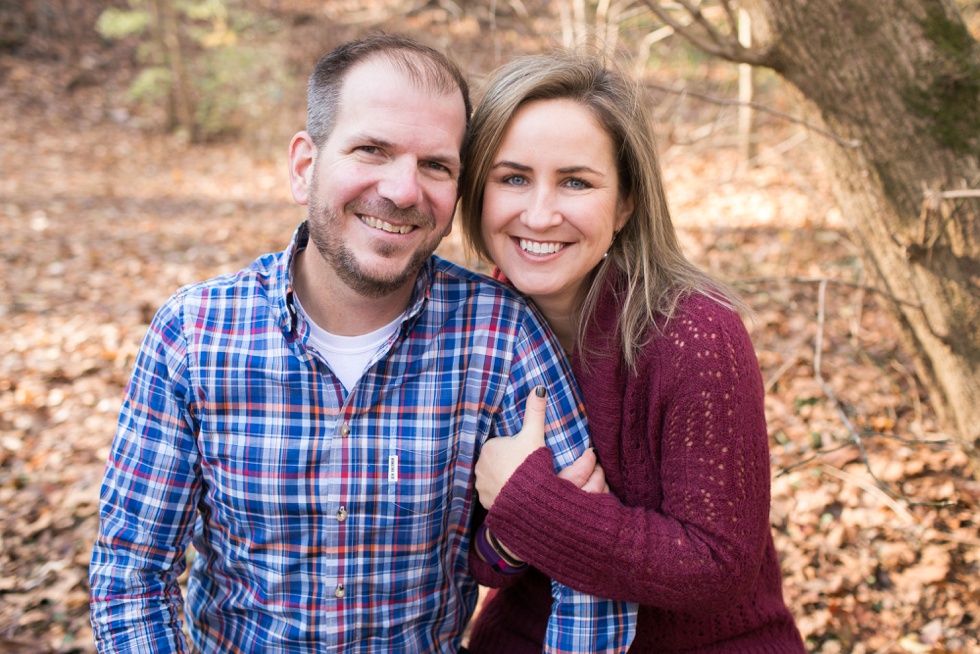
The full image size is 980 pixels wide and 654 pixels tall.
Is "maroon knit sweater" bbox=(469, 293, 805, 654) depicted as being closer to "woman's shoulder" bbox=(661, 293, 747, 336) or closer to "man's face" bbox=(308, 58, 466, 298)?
"woman's shoulder" bbox=(661, 293, 747, 336)

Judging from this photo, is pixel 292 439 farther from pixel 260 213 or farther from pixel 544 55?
pixel 260 213

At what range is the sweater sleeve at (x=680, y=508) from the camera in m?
1.88

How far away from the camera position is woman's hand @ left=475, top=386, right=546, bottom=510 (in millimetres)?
2023

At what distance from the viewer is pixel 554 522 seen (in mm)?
1917

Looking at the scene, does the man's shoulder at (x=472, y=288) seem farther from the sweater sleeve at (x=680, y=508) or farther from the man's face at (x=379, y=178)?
the sweater sleeve at (x=680, y=508)

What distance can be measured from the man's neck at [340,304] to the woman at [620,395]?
38 centimetres

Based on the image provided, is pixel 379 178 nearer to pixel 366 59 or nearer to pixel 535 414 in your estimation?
pixel 366 59

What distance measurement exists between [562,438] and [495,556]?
399 millimetres

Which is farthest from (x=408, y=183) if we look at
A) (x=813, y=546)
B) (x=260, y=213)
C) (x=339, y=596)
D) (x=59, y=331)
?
(x=260, y=213)

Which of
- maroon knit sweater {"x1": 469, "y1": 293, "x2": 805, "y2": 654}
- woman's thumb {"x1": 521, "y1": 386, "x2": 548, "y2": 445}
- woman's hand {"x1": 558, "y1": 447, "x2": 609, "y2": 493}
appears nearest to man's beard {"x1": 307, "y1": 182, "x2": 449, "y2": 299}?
woman's thumb {"x1": 521, "y1": 386, "x2": 548, "y2": 445}

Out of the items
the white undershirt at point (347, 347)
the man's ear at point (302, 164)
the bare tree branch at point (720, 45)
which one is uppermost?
the bare tree branch at point (720, 45)

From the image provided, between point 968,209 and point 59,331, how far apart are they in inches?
227

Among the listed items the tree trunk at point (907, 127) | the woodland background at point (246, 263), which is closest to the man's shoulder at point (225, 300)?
the woodland background at point (246, 263)

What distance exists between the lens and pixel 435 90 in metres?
2.07
